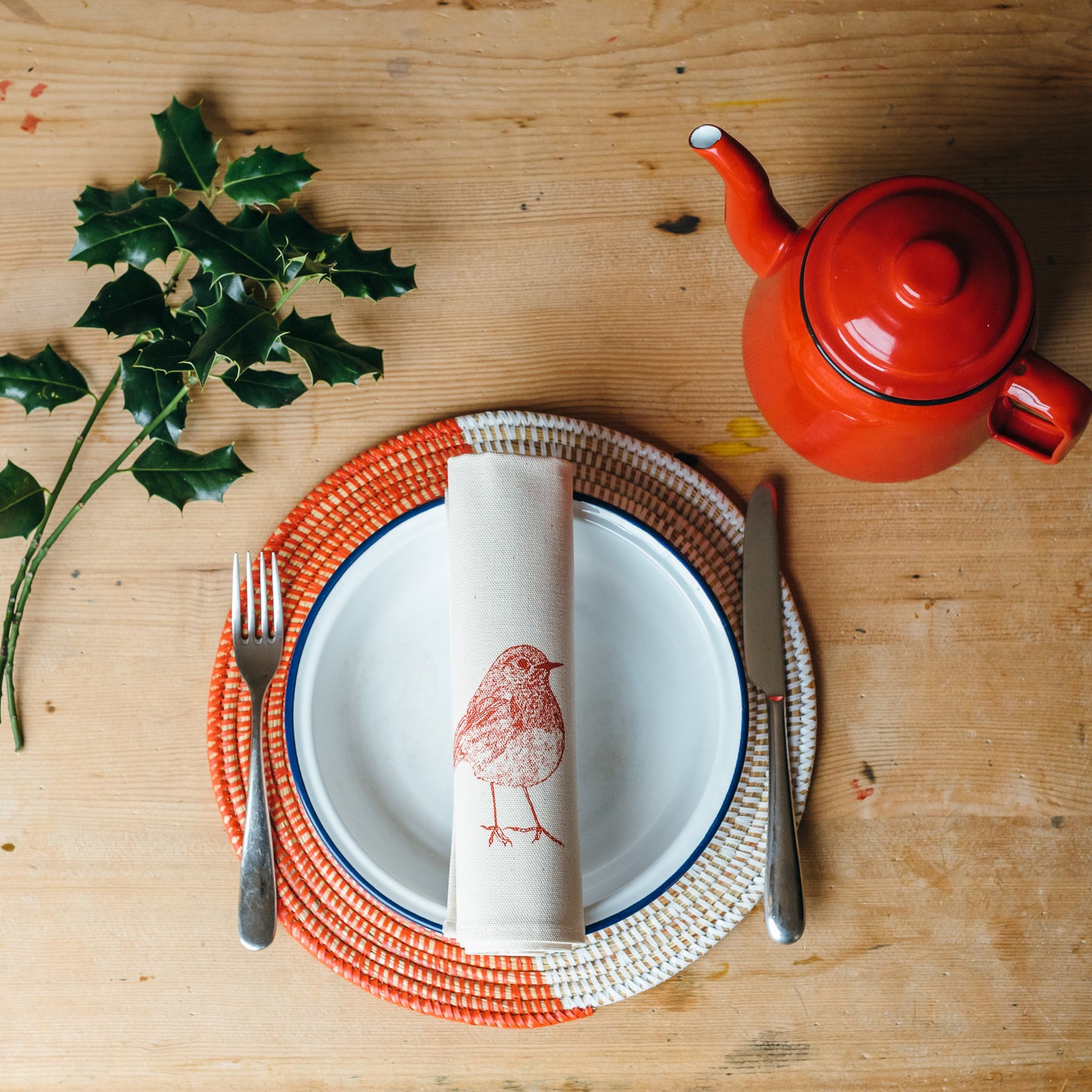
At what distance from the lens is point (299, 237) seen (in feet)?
2.17

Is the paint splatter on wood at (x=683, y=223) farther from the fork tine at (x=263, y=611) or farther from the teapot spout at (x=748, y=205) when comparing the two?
the fork tine at (x=263, y=611)

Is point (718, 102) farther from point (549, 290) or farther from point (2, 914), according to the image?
point (2, 914)

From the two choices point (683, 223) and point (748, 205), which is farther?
point (683, 223)

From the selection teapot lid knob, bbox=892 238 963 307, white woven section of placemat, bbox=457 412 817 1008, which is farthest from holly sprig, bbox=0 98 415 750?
teapot lid knob, bbox=892 238 963 307

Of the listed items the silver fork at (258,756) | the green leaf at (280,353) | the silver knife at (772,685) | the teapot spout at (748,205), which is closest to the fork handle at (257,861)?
the silver fork at (258,756)

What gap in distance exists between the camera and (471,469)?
57 cm

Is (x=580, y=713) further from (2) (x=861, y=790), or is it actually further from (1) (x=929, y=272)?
(1) (x=929, y=272)

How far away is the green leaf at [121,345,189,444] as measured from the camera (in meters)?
0.65

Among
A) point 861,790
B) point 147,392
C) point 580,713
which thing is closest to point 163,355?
point 147,392

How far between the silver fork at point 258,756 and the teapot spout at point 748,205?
1.42 feet

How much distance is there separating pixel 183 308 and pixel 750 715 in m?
0.55

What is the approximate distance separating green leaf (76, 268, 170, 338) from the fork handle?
1.01 ft

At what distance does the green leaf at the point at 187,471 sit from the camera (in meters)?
0.66

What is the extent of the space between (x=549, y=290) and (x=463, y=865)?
0.46 metres
